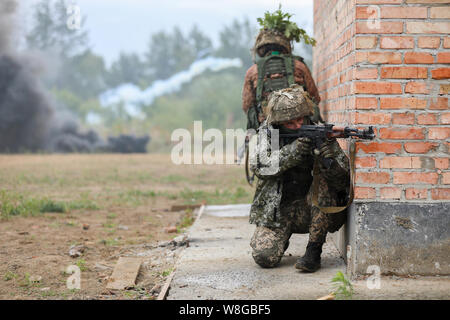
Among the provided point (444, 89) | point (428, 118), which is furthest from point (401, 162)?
point (444, 89)

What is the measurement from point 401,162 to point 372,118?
36 centimetres

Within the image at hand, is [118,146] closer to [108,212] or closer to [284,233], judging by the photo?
[108,212]

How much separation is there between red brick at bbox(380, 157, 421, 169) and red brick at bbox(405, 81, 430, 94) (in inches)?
18.1

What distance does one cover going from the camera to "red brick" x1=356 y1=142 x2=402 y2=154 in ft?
11.5

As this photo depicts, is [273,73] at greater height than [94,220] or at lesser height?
greater

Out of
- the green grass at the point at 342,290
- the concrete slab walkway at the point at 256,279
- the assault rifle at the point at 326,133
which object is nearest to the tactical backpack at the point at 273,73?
the concrete slab walkway at the point at 256,279

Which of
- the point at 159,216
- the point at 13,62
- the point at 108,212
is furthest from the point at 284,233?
the point at 13,62

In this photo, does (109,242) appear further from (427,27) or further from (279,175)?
(427,27)

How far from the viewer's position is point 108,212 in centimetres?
764

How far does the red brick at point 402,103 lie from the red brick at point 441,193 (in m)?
0.58

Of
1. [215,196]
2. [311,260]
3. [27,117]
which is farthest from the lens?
[27,117]

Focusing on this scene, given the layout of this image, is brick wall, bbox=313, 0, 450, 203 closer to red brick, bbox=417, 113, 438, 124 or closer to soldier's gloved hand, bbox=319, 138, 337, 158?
red brick, bbox=417, 113, 438, 124

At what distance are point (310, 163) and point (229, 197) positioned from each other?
4.85 metres

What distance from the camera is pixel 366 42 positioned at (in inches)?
138
